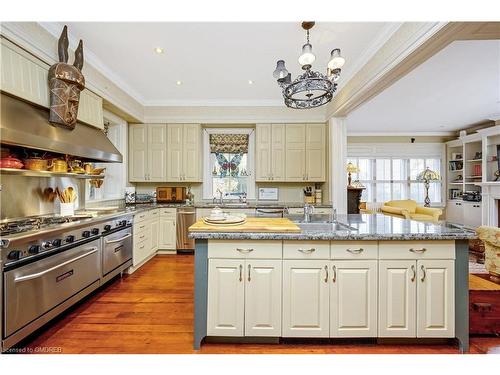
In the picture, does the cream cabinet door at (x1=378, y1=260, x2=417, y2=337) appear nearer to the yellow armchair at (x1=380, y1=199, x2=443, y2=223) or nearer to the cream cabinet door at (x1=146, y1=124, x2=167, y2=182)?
→ the cream cabinet door at (x1=146, y1=124, x2=167, y2=182)

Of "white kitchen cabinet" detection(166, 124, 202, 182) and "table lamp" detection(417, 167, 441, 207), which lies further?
"table lamp" detection(417, 167, 441, 207)

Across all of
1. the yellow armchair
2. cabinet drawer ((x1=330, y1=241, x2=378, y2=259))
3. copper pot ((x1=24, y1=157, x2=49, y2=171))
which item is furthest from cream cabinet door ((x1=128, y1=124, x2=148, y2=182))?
the yellow armchair

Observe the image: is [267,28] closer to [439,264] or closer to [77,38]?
[77,38]

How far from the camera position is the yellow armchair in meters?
5.65

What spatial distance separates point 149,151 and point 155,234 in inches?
64.1

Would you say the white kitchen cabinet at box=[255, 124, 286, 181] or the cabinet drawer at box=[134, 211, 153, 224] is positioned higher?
the white kitchen cabinet at box=[255, 124, 286, 181]

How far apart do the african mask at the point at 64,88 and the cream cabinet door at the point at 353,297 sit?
9.12 feet

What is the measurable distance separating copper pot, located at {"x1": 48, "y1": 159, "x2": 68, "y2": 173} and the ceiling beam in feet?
11.5

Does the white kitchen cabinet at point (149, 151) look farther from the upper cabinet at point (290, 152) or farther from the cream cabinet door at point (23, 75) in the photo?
the cream cabinet door at point (23, 75)

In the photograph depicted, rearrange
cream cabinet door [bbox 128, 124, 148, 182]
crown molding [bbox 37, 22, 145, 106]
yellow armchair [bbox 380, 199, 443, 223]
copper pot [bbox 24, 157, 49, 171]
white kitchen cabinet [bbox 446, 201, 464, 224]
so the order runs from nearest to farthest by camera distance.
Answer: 1. copper pot [bbox 24, 157, 49, 171]
2. crown molding [bbox 37, 22, 145, 106]
3. cream cabinet door [bbox 128, 124, 148, 182]
4. yellow armchair [bbox 380, 199, 443, 223]
5. white kitchen cabinet [bbox 446, 201, 464, 224]

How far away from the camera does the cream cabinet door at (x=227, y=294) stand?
1.84 m

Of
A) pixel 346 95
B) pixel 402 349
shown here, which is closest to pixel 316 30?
pixel 346 95
